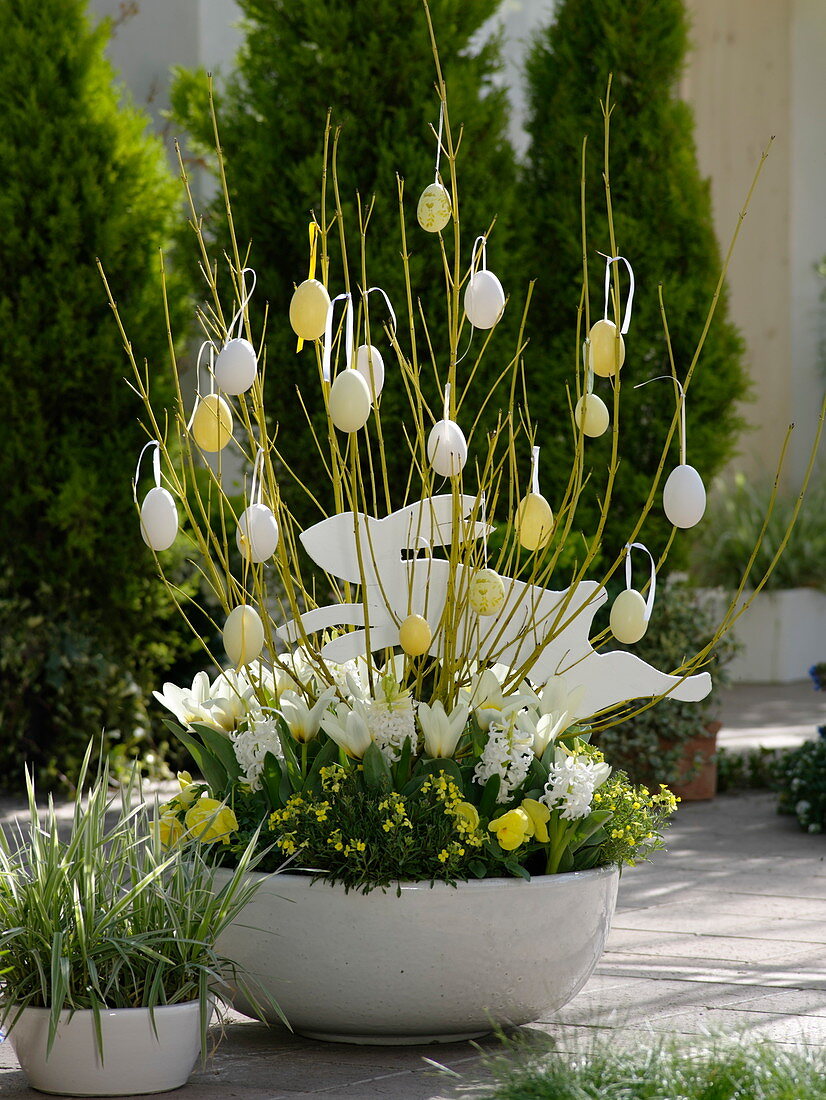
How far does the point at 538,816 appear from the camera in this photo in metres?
3.12

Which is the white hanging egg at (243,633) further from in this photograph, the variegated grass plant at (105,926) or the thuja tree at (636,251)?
the thuja tree at (636,251)

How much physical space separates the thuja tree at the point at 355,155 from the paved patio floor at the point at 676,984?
2118 mm

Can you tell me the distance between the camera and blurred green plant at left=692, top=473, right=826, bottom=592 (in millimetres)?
11148

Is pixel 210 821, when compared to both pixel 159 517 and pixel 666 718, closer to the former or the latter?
pixel 159 517

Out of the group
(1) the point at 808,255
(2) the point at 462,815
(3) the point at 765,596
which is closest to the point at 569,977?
(2) the point at 462,815

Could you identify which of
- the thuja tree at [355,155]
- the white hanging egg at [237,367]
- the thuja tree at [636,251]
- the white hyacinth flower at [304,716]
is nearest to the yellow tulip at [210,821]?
the white hyacinth flower at [304,716]

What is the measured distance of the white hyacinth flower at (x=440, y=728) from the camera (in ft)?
10.4

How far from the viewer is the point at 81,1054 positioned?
2.81 meters

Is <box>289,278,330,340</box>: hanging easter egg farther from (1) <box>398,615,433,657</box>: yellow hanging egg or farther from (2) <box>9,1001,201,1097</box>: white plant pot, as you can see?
(2) <box>9,1001,201,1097</box>: white plant pot

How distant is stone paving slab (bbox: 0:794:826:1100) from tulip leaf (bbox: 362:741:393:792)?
534 millimetres

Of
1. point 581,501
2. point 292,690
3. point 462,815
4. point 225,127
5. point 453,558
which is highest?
point 225,127

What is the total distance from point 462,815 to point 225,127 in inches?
177

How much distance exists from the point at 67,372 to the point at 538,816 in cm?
408

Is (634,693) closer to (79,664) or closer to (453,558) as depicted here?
(453,558)
